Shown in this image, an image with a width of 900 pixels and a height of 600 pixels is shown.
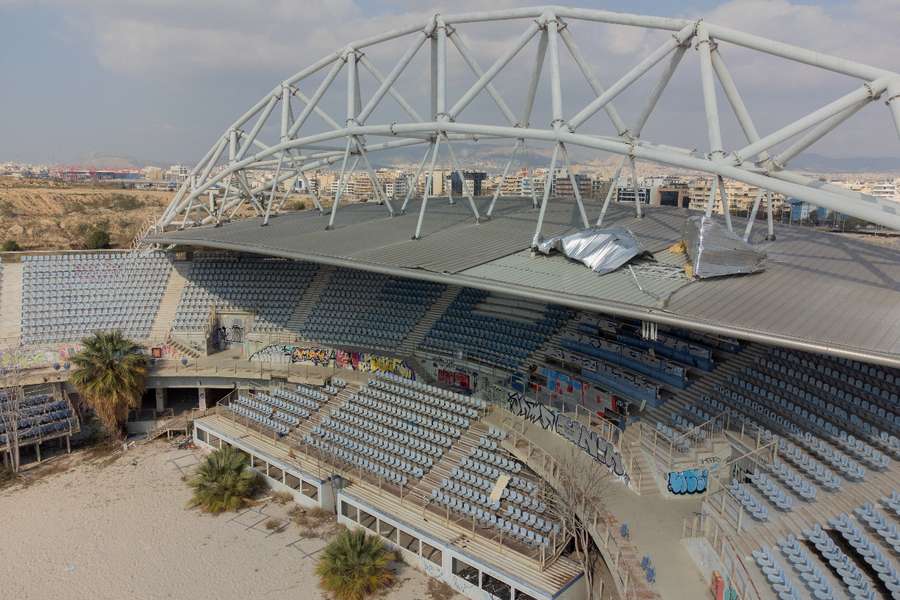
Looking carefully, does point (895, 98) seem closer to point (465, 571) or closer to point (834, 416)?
point (834, 416)

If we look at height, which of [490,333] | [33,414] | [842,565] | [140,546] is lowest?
[140,546]

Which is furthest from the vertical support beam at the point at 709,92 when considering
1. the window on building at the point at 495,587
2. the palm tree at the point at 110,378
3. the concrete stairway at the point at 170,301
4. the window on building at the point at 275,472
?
the concrete stairway at the point at 170,301

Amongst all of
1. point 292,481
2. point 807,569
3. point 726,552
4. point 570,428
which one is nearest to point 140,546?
point 292,481

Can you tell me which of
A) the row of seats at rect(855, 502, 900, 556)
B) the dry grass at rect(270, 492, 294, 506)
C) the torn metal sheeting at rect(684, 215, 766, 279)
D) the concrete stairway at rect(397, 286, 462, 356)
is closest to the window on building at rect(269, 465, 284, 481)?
the dry grass at rect(270, 492, 294, 506)

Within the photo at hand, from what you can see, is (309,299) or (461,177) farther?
(309,299)

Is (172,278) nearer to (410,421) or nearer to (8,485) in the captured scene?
(8,485)

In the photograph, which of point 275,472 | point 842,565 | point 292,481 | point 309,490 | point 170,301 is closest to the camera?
point 842,565

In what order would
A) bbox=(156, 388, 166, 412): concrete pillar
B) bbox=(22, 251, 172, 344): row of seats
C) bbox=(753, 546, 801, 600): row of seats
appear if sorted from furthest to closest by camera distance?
bbox=(22, 251, 172, 344): row of seats
bbox=(156, 388, 166, 412): concrete pillar
bbox=(753, 546, 801, 600): row of seats

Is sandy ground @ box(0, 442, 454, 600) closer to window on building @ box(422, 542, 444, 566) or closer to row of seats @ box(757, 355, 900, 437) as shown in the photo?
window on building @ box(422, 542, 444, 566)
